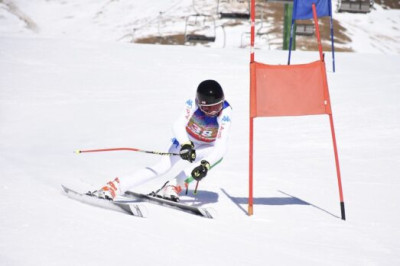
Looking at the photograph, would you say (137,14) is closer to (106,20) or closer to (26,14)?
(106,20)

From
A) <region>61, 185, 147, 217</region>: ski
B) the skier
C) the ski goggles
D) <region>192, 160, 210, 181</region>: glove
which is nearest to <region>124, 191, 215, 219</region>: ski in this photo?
the skier

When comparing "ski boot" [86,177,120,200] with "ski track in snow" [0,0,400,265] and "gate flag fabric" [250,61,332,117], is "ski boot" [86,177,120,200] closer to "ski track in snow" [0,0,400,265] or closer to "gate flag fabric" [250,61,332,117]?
"ski track in snow" [0,0,400,265]

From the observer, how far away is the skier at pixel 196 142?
530 centimetres

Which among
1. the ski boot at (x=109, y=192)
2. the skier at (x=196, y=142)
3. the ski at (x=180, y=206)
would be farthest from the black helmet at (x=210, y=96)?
the ski boot at (x=109, y=192)

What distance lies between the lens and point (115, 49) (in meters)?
16.8

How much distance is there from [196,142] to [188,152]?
0.54 m

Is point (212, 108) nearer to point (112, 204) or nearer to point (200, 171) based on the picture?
point (200, 171)

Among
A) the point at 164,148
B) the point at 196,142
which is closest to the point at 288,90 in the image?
the point at 196,142

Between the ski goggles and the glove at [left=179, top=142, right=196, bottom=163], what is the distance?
351 millimetres

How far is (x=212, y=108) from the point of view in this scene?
216 inches

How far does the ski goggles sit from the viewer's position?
545 cm

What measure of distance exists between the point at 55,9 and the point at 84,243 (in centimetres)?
3235

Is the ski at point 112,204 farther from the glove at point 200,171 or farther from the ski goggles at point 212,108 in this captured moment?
the ski goggles at point 212,108

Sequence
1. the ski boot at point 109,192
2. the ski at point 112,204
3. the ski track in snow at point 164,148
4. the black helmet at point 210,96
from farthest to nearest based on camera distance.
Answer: the black helmet at point 210,96
the ski boot at point 109,192
the ski at point 112,204
the ski track in snow at point 164,148
